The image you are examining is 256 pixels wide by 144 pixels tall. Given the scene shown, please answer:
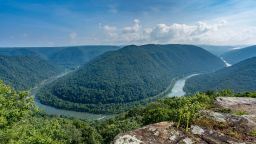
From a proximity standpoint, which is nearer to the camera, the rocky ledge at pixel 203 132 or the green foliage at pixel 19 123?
the rocky ledge at pixel 203 132

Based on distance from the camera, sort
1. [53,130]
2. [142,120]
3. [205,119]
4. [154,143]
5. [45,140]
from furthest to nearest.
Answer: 1. [142,120]
2. [53,130]
3. [45,140]
4. [205,119]
5. [154,143]

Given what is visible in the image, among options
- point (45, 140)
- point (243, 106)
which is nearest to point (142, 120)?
point (243, 106)

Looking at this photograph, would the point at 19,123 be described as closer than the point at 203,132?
No

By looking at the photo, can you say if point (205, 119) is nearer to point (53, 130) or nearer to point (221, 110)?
point (221, 110)

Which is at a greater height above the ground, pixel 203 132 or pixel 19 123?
pixel 203 132

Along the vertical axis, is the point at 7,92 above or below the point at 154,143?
above

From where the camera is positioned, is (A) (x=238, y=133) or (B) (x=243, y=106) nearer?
(A) (x=238, y=133)

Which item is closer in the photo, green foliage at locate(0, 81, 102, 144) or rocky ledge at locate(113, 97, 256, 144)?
rocky ledge at locate(113, 97, 256, 144)

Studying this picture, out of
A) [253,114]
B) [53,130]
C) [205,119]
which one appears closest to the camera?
[205,119]
